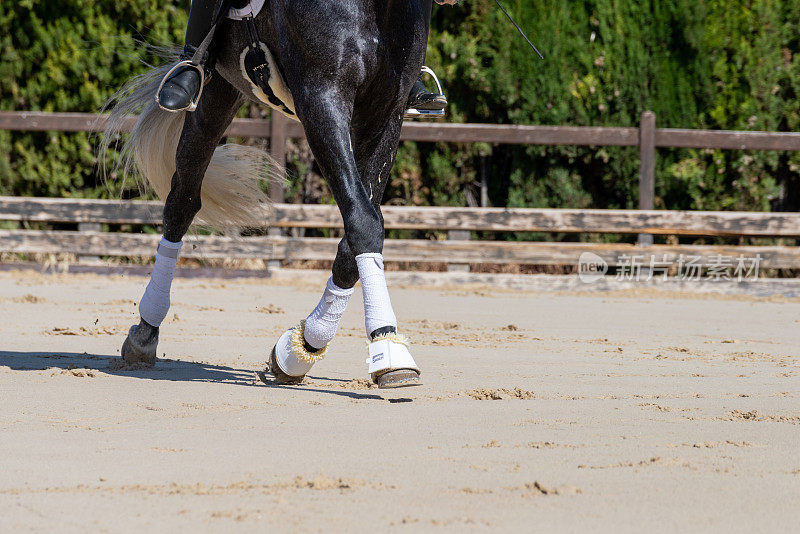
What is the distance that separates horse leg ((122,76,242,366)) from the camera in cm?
416

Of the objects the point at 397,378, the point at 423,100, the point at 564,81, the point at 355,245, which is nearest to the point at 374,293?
the point at 355,245

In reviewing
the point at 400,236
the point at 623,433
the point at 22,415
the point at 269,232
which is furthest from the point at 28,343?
the point at 400,236

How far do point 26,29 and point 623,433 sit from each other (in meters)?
8.51

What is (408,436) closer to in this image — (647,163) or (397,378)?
(397,378)

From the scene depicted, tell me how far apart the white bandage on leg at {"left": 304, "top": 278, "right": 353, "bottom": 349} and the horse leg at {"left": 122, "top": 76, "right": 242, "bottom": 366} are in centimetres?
98

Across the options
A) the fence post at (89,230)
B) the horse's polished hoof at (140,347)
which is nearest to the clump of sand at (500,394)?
the horse's polished hoof at (140,347)

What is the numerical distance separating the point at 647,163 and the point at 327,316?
6.21 m

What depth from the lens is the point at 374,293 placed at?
3191 millimetres

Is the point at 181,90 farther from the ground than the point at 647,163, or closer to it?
farther from the ground

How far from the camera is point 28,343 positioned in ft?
15.7

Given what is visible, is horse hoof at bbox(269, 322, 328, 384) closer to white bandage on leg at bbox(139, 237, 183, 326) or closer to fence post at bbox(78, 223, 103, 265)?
white bandage on leg at bbox(139, 237, 183, 326)

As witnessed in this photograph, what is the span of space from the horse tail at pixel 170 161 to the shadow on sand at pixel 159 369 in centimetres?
86

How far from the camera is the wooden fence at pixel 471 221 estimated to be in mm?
8930

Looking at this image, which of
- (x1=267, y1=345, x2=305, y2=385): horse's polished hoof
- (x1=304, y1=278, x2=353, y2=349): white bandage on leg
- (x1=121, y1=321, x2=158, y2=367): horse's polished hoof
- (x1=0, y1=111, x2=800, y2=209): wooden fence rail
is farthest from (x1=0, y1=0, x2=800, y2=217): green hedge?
(x1=304, y1=278, x2=353, y2=349): white bandage on leg
